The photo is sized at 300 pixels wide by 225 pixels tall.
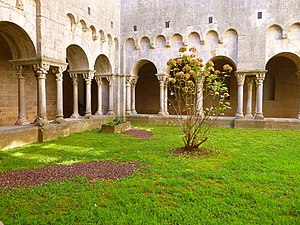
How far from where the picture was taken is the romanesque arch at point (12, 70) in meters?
8.31

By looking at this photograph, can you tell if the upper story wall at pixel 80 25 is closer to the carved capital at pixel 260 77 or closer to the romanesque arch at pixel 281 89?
the carved capital at pixel 260 77

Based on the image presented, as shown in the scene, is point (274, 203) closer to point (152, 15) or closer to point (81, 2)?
point (81, 2)

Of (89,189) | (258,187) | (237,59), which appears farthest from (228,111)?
(89,189)

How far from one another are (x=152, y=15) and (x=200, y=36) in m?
2.86

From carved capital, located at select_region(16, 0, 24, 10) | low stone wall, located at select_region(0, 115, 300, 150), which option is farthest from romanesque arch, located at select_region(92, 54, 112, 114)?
carved capital, located at select_region(16, 0, 24, 10)

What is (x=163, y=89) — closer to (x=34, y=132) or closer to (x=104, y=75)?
(x=104, y=75)

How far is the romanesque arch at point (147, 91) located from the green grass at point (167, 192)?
11.3 m

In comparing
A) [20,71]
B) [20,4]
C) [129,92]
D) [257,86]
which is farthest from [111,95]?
[257,86]

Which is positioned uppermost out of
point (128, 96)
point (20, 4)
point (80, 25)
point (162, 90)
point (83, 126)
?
point (80, 25)

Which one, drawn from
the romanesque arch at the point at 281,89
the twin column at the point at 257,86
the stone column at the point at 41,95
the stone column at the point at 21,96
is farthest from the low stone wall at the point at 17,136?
the romanesque arch at the point at 281,89

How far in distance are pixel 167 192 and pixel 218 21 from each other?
34.0 feet

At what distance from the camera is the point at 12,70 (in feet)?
37.0

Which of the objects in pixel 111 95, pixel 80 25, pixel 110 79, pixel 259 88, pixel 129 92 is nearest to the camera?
pixel 80 25

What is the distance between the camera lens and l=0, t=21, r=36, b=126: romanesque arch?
27.3 feet
